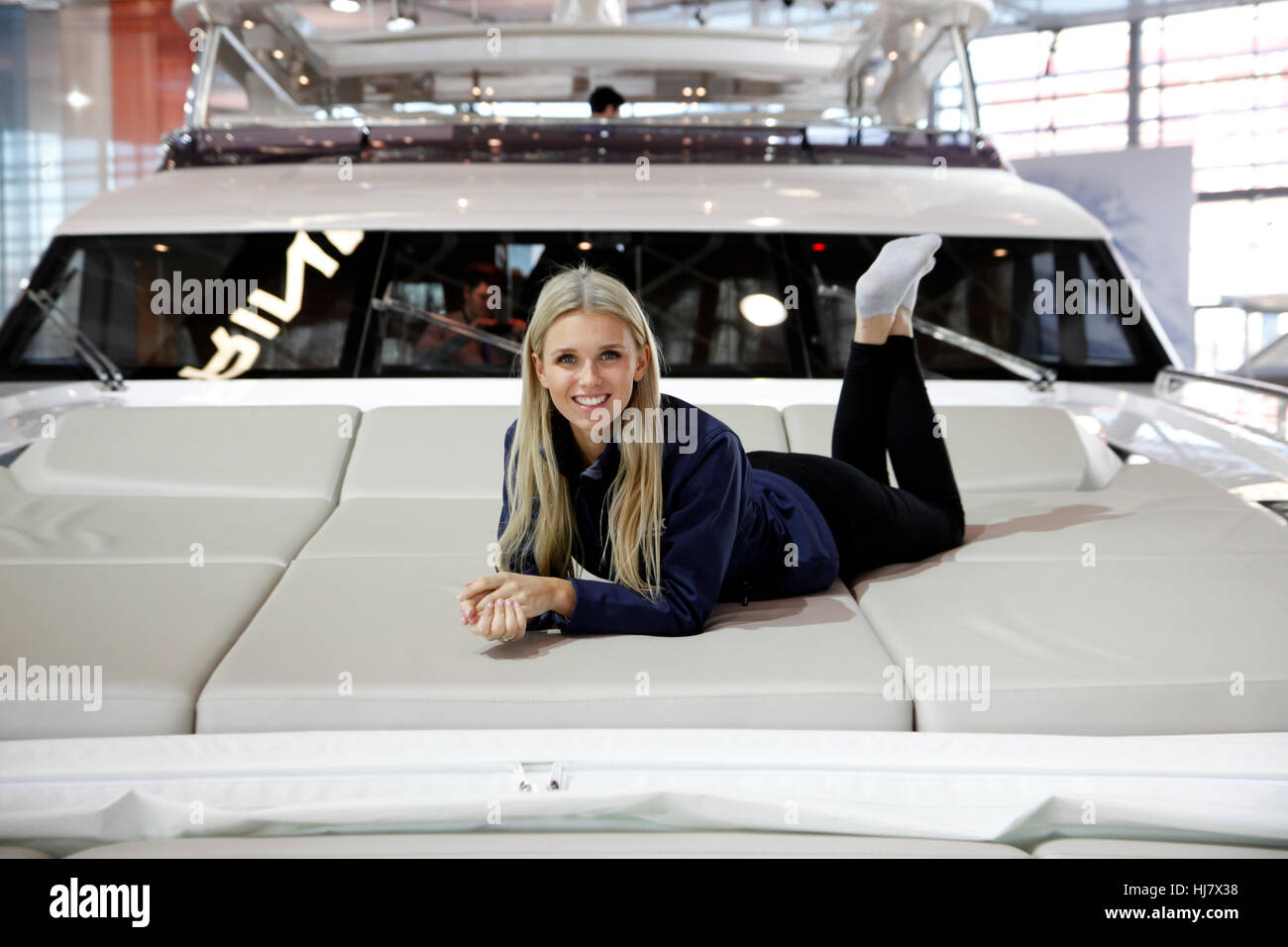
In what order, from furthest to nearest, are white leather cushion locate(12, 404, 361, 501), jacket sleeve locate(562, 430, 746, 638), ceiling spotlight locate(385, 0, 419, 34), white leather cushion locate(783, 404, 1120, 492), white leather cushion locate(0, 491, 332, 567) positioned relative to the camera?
ceiling spotlight locate(385, 0, 419, 34), white leather cushion locate(783, 404, 1120, 492), white leather cushion locate(12, 404, 361, 501), white leather cushion locate(0, 491, 332, 567), jacket sleeve locate(562, 430, 746, 638)

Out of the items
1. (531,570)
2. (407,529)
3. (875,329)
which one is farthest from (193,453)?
(875,329)

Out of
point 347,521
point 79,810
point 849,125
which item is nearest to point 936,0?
point 849,125

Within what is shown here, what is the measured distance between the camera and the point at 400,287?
9.57 ft

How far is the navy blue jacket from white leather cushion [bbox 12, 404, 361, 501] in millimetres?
809

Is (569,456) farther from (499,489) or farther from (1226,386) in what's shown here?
(1226,386)

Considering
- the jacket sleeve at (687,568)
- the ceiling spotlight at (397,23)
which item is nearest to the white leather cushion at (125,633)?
the jacket sleeve at (687,568)

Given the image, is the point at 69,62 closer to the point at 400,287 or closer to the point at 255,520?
the point at 400,287

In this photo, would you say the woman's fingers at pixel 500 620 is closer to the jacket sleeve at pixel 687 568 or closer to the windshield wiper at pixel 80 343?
the jacket sleeve at pixel 687 568

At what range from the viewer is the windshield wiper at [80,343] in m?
2.78

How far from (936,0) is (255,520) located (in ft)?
8.21

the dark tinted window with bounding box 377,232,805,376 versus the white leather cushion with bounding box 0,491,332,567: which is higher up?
the dark tinted window with bounding box 377,232,805,376

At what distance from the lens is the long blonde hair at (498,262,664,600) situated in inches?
59.8

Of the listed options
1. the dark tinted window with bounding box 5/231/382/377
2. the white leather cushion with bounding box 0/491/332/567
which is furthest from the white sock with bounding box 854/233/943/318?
the dark tinted window with bounding box 5/231/382/377

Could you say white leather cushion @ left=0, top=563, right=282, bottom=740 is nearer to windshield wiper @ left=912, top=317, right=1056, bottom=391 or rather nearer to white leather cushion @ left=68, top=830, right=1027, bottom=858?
white leather cushion @ left=68, top=830, right=1027, bottom=858
